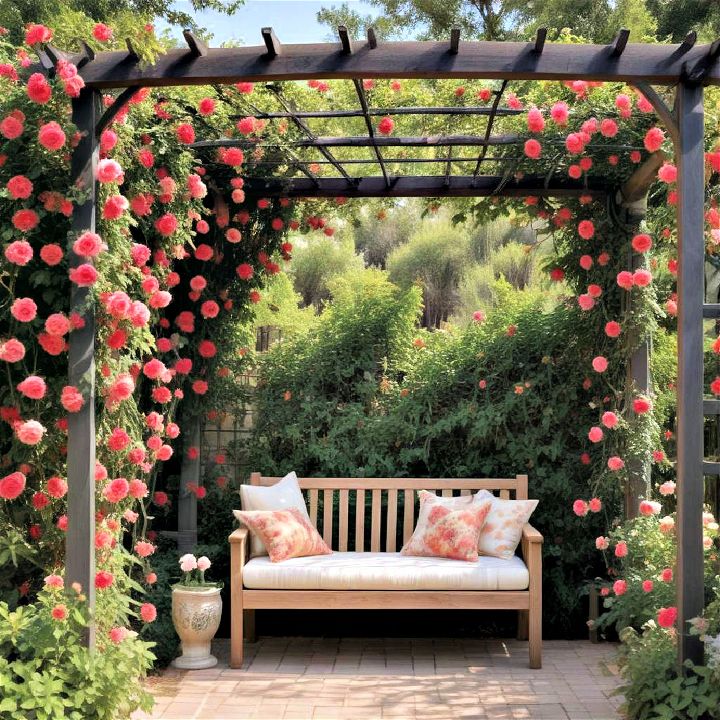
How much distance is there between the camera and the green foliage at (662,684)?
3.34 m

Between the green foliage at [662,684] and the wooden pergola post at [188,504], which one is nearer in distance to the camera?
the green foliage at [662,684]

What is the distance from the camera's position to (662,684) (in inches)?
137

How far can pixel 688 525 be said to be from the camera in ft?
11.5

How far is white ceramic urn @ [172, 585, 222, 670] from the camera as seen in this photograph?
15.6ft

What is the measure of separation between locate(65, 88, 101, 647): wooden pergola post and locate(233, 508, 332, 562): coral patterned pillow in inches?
56.3

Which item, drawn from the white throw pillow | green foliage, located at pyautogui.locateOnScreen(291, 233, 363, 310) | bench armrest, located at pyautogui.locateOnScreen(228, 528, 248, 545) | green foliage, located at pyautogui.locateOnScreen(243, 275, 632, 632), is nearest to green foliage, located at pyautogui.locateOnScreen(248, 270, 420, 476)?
green foliage, located at pyautogui.locateOnScreen(243, 275, 632, 632)

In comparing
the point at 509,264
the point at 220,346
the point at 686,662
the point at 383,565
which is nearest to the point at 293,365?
the point at 220,346

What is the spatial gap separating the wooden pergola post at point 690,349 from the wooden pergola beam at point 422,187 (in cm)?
191

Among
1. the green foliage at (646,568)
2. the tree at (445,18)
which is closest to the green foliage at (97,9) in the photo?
the tree at (445,18)

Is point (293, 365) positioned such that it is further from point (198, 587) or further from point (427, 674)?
point (427, 674)

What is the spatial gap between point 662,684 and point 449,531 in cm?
170

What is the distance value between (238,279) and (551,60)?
108 inches

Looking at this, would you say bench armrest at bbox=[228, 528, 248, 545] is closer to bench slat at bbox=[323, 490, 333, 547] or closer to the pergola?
bench slat at bbox=[323, 490, 333, 547]

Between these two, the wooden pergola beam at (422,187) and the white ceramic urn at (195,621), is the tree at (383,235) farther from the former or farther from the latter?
the white ceramic urn at (195,621)
